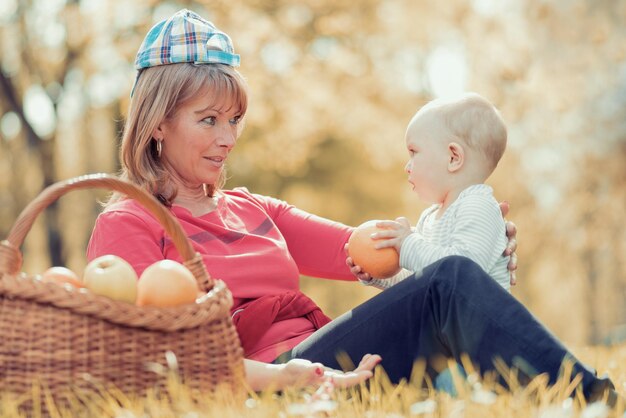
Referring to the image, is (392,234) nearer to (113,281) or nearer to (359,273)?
(359,273)

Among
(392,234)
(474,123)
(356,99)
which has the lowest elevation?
(392,234)

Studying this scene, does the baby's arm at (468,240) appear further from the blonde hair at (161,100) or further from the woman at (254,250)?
the blonde hair at (161,100)

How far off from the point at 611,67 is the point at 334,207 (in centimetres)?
653

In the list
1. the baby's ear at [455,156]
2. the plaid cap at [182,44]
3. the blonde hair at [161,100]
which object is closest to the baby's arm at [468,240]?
the baby's ear at [455,156]

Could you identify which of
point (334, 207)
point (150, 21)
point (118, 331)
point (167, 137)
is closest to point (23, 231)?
point (118, 331)

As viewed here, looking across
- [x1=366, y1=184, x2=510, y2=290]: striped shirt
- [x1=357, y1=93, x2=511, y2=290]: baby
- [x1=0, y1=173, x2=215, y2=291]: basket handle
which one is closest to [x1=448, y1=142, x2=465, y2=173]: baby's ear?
[x1=357, y1=93, x2=511, y2=290]: baby

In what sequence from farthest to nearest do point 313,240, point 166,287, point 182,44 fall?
point 313,240 < point 182,44 < point 166,287

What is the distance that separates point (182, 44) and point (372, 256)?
128 centimetres

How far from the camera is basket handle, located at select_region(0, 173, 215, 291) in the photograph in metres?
2.78

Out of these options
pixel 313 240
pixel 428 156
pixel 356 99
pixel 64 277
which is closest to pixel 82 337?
pixel 64 277

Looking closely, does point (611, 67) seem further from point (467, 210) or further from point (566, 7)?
point (467, 210)

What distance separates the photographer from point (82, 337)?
8.68ft

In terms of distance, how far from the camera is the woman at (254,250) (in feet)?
10.1

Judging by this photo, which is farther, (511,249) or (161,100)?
(161,100)
